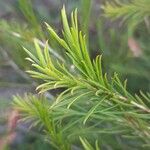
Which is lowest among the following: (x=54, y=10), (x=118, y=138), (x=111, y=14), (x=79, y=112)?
(x=118, y=138)

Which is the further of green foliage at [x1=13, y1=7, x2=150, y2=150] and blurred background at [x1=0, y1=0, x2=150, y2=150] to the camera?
blurred background at [x1=0, y1=0, x2=150, y2=150]

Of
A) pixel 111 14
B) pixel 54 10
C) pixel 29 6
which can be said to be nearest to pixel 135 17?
pixel 111 14

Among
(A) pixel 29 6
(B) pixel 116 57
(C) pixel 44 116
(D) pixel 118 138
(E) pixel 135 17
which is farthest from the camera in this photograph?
(B) pixel 116 57

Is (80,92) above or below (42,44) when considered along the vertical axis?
below

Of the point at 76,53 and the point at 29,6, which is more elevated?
the point at 29,6

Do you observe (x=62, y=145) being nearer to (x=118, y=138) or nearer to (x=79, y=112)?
(x=79, y=112)

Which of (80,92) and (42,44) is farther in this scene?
(42,44)

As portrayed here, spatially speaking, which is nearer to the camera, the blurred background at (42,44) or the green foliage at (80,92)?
the green foliage at (80,92)

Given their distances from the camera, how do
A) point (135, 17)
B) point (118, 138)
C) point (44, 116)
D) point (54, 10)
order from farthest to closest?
point (54, 10), point (118, 138), point (135, 17), point (44, 116)

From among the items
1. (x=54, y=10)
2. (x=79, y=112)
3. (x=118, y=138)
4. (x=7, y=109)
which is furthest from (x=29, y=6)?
(x=54, y=10)

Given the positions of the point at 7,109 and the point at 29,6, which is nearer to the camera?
the point at 29,6
